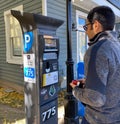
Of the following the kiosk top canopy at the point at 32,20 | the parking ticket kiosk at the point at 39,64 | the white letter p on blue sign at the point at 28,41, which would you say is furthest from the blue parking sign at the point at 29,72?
the kiosk top canopy at the point at 32,20

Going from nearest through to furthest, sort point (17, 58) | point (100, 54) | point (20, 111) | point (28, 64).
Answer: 1. point (100, 54)
2. point (28, 64)
3. point (20, 111)
4. point (17, 58)

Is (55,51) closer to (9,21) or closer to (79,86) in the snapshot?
(79,86)

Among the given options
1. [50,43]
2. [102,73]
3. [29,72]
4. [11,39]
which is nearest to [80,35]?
[11,39]

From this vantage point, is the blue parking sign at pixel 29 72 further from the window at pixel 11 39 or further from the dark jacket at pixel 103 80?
the window at pixel 11 39

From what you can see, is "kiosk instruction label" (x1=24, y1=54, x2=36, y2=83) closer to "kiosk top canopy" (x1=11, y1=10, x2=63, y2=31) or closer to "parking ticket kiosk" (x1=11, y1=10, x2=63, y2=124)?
"parking ticket kiosk" (x1=11, y1=10, x2=63, y2=124)

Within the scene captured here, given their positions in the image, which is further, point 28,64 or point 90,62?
point 28,64

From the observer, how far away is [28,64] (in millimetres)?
2506

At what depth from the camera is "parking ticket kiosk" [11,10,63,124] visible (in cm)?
240

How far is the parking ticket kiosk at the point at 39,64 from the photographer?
2.40 metres

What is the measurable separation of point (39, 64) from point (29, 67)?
0.54 feet

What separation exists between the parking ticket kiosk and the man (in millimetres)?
870

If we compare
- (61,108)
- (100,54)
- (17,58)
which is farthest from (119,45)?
(17,58)

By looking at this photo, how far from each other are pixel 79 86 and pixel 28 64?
91 centimetres

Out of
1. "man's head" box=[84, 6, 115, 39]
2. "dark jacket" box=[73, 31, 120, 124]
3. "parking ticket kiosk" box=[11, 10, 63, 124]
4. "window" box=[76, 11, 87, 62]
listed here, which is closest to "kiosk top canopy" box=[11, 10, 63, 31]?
"parking ticket kiosk" box=[11, 10, 63, 124]
